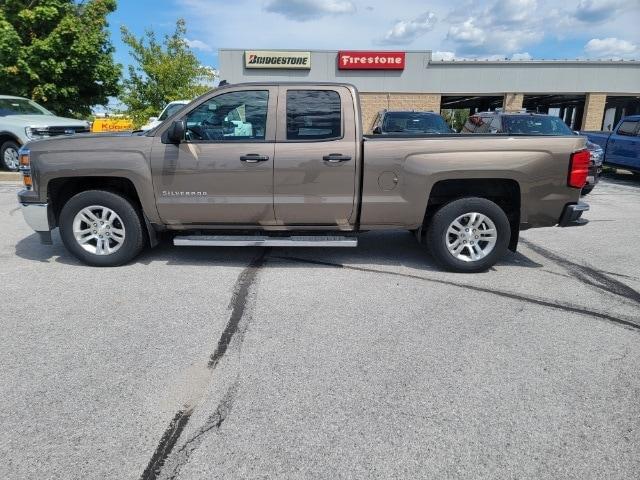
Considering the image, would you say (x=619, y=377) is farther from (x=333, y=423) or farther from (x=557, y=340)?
(x=333, y=423)

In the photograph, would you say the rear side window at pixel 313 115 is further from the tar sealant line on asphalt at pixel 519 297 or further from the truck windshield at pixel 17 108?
the truck windshield at pixel 17 108

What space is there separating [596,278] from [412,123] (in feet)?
23.2

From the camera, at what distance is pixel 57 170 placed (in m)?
4.96

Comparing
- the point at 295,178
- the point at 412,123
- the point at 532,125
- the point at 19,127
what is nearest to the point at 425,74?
the point at 532,125

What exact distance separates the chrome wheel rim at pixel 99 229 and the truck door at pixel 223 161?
58cm

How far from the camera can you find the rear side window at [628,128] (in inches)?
516

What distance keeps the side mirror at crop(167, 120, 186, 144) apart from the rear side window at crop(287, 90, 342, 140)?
3.47 feet

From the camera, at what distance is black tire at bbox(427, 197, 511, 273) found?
501cm

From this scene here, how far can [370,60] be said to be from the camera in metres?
27.1

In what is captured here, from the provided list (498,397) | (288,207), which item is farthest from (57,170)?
(498,397)

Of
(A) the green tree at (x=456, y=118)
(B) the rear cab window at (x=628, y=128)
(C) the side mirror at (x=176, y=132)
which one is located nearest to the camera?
(C) the side mirror at (x=176, y=132)

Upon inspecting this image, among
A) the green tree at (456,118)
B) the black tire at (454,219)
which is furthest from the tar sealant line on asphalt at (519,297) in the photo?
the green tree at (456,118)

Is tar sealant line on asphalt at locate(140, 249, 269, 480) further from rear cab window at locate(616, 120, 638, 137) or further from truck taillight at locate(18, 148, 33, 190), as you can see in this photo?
rear cab window at locate(616, 120, 638, 137)

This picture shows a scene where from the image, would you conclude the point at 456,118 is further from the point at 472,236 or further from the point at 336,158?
the point at 336,158
